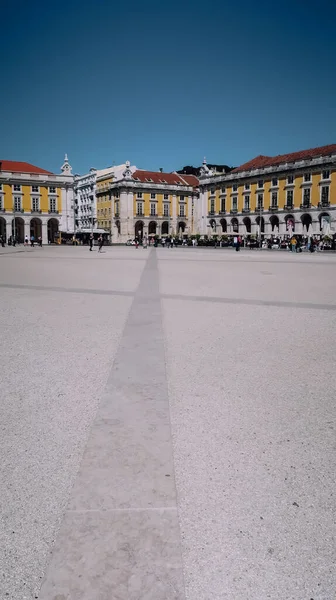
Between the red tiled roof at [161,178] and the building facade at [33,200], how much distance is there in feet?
57.1

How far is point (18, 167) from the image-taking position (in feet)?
246

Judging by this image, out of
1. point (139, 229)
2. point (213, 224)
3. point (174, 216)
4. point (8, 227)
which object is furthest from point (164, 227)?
point (8, 227)

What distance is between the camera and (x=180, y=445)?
9.14 ft

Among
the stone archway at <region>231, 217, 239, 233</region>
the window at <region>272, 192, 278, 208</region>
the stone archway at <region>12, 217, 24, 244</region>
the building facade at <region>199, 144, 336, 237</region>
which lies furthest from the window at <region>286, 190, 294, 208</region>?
the stone archway at <region>12, 217, 24, 244</region>

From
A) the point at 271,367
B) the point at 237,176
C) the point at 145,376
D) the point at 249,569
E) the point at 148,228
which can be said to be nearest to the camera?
the point at 249,569

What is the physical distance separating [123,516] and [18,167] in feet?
268

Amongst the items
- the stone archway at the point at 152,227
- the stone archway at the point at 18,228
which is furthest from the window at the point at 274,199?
the stone archway at the point at 18,228

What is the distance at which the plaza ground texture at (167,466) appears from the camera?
1.76m

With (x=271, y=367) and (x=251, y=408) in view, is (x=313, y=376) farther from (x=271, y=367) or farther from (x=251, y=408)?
(x=251, y=408)

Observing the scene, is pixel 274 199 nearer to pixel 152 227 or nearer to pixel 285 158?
pixel 285 158

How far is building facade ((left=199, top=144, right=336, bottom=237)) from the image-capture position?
60.8 metres

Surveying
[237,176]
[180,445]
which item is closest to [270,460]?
[180,445]

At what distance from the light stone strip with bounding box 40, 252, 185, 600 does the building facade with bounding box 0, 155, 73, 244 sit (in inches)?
2817

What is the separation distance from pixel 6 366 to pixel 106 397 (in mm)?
1500
